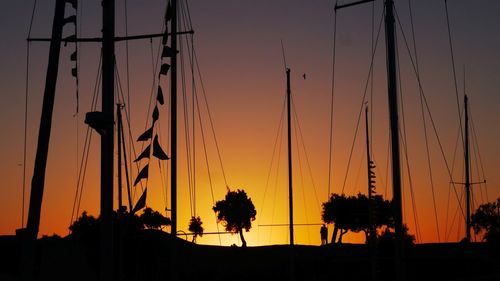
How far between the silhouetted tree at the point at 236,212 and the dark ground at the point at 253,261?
3192 cm

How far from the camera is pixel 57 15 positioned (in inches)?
665

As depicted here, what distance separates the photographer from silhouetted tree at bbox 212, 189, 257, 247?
10100 cm

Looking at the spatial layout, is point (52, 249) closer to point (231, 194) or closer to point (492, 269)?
point (492, 269)

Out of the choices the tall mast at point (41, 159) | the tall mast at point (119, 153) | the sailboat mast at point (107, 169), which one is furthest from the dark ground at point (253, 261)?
the tall mast at point (41, 159)

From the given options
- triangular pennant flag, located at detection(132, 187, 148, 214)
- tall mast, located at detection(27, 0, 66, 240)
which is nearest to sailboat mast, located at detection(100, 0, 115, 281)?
tall mast, located at detection(27, 0, 66, 240)

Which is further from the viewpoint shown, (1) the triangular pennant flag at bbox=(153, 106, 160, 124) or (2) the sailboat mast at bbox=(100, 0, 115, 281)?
(1) the triangular pennant flag at bbox=(153, 106, 160, 124)

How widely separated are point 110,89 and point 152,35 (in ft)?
22.8

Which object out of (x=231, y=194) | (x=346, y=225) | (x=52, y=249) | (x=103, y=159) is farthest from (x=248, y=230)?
(x=103, y=159)

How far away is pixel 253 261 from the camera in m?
62.5

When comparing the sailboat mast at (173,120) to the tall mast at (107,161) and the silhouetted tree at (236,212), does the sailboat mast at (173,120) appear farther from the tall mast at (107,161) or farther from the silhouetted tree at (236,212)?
the silhouetted tree at (236,212)

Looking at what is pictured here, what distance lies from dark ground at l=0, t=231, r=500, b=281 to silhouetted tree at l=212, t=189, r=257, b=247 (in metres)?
31.9

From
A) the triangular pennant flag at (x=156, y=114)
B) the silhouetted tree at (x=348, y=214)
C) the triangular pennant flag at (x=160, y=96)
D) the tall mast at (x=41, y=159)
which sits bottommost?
the tall mast at (x=41, y=159)

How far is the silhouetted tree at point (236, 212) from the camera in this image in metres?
101

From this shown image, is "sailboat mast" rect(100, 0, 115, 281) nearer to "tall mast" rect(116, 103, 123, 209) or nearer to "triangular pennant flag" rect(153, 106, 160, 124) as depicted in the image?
"triangular pennant flag" rect(153, 106, 160, 124)
